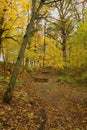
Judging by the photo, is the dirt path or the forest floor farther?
the dirt path

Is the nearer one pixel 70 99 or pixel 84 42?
pixel 84 42

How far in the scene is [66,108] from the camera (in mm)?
14328

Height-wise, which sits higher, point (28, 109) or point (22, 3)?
point (22, 3)

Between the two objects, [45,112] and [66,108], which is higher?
[45,112]

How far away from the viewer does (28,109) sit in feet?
38.5

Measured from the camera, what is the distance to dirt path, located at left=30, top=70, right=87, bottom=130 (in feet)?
37.6

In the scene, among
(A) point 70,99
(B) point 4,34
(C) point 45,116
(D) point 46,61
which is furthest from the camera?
(D) point 46,61

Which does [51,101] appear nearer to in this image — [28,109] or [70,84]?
[28,109]

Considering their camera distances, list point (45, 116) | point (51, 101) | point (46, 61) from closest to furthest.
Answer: point (45, 116), point (51, 101), point (46, 61)

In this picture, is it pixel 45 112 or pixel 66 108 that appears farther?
pixel 66 108

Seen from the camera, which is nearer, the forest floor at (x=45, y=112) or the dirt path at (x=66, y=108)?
the forest floor at (x=45, y=112)

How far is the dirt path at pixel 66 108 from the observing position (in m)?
11.5

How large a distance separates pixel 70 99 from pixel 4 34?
317 inches

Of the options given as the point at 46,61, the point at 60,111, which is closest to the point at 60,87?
the point at 60,111
